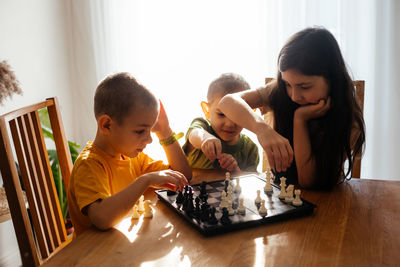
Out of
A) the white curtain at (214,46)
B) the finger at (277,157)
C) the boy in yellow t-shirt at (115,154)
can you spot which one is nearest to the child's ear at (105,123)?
the boy in yellow t-shirt at (115,154)

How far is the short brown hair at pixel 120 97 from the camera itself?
4.12 ft

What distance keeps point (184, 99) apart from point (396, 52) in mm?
1587

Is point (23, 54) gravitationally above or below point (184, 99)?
above

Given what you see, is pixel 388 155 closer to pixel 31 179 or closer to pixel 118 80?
pixel 118 80

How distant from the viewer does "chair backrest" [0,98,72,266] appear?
3.98 ft

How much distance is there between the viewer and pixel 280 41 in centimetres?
269

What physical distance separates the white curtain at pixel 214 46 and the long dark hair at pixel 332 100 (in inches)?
48.4

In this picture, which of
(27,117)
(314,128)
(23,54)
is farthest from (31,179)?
(23,54)

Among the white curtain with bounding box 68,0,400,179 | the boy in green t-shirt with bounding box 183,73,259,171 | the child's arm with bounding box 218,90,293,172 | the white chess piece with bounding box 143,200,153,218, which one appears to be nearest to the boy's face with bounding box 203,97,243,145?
the boy in green t-shirt with bounding box 183,73,259,171

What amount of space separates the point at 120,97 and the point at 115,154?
223 millimetres

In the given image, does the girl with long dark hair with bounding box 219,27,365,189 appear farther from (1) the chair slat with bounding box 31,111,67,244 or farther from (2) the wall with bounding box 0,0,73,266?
(2) the wall with bounding box 0,0,73,266

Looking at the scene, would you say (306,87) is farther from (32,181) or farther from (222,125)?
(32,181)

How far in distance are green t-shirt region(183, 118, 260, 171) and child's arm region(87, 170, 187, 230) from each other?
572 millimetres

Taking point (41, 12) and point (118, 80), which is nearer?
point (118, 80)
